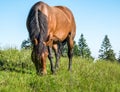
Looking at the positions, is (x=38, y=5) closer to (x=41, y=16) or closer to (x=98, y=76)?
(x=41, y=16)

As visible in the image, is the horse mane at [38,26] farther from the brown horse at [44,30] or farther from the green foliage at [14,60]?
the green foliage at [14,60]

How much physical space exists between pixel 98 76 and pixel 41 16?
2688mm

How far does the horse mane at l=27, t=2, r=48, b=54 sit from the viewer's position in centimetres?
989

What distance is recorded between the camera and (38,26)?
10.2 metres

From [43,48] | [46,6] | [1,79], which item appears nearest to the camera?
[1,79]

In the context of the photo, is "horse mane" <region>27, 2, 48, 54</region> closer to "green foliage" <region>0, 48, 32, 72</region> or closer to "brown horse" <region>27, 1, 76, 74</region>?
"brown horse" <region>27, 1, 76, 74</region>

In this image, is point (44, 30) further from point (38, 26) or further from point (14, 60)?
point (14, 60)

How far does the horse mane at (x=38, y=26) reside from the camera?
9893mm

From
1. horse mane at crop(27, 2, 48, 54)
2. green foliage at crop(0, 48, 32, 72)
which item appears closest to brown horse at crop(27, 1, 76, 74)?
horse mane at crop(27, 2, 48, 54)

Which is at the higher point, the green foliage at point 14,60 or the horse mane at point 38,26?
the horse mane at point 38,26

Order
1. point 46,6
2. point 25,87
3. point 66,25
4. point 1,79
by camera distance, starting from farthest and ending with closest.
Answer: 1. point 66,25
2. point 46,6
3. point 1,79
4. point 25,87

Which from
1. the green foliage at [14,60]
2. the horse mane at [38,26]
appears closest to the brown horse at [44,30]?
the horse mane at [38,26]

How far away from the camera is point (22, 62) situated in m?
12.5

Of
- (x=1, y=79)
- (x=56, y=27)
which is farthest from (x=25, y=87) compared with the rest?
(x=56, y=27)
